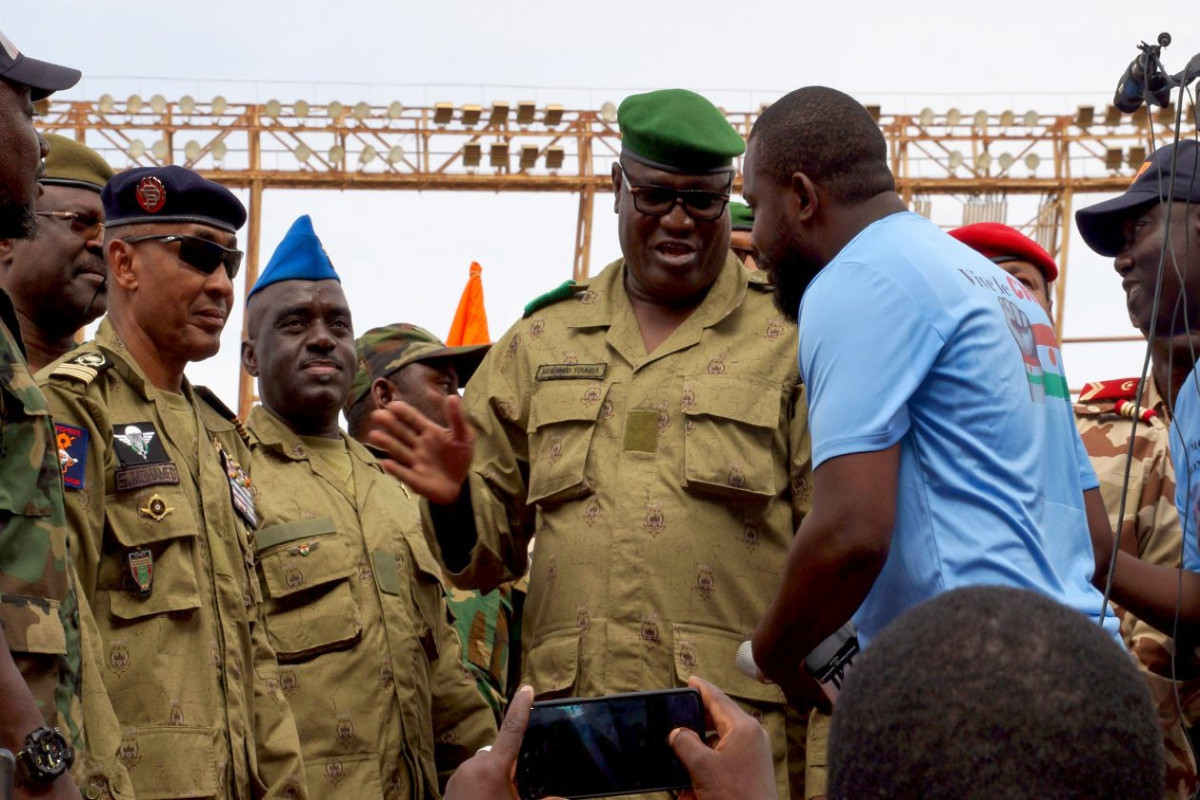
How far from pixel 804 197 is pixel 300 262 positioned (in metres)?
3.08

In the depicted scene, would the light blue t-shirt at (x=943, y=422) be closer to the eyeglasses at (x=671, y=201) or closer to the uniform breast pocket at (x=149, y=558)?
the eyeglasses at (x=671, y=201)

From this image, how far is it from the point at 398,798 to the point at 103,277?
6.51 ft

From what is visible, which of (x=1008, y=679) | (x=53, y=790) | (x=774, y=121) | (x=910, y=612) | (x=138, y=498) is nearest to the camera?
(x=1008, y=679)

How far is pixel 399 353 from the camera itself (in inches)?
299

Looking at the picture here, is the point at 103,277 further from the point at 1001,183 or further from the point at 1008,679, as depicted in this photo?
the point at 1001,183

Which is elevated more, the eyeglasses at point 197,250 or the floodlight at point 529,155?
the eyeglasses at point 197,250

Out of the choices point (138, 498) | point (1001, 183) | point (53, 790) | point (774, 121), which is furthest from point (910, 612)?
point (1001, 183)

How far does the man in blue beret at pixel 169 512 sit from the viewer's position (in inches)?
178

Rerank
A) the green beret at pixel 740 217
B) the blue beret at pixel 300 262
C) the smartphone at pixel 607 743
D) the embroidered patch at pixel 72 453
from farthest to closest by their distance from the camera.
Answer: the green beret at pixel 740 217
the blue beret at pixel 300 262
the embroidered patch at pixel 72 453
the smartphone at pixel 607 743

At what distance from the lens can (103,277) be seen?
5.75 m

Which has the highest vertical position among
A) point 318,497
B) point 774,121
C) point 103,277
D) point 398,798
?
point 774,121

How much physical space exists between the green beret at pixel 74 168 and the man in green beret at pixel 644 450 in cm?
167

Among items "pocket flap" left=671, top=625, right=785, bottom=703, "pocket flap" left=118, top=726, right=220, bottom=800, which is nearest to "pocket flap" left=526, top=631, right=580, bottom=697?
"pocket flap" left=671, top=625, right=785, bottom=703

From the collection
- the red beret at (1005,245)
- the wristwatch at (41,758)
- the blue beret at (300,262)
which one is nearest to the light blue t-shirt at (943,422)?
the wristwatch at (41,758)
